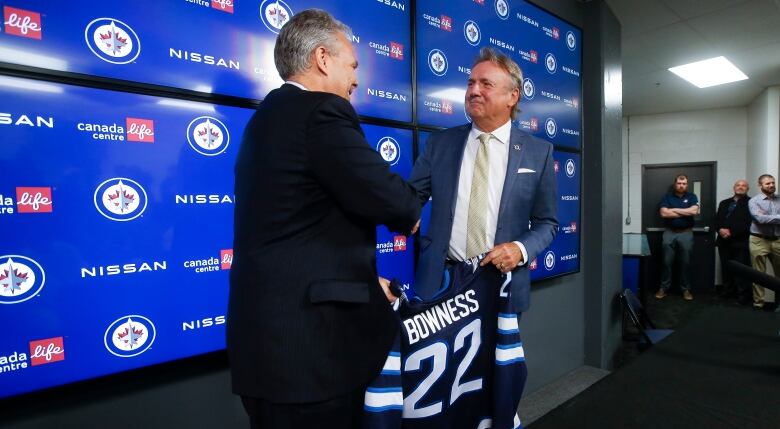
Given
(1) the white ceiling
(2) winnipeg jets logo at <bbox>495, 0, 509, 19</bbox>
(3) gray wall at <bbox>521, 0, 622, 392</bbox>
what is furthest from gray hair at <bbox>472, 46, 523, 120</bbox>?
(1) the white ceiling

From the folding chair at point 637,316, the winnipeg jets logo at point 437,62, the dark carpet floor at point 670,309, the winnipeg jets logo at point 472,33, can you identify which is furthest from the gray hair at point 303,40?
the dark carpet floor at point 670,309

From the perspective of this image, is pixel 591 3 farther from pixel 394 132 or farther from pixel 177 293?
pixel 177 293

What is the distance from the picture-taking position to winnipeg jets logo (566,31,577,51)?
3000mm

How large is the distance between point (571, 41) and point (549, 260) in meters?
1.56

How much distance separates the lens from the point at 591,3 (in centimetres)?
320

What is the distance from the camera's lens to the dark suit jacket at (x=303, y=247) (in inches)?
32.7

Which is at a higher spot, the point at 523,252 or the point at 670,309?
the point at 523,252

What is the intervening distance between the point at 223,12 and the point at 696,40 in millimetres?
4475

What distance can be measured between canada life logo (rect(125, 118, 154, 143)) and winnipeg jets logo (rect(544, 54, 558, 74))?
7.89 ft

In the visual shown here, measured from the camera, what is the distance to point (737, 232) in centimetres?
561

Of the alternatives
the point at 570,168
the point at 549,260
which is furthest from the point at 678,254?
the point at 549,260

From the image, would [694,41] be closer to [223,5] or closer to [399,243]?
[399,243]

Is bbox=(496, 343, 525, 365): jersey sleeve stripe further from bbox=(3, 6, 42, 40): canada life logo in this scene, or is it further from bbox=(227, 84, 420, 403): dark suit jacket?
bbox=(3, 6, 42, 40): canada life logo

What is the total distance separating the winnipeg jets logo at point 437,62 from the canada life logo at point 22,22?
1.52 meters
